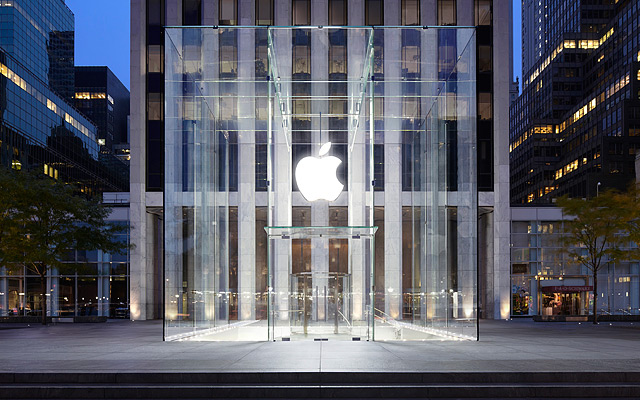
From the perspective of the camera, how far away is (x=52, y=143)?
98.6 m

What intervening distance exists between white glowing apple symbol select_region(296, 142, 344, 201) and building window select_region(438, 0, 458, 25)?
23363 mm

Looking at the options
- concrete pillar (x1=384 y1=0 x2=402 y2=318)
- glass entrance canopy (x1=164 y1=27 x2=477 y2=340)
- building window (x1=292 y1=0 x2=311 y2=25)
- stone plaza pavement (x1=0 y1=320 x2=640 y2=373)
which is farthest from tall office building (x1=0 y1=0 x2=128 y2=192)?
stone plaza pavement (x1=0 y1=320 x2=640 y2=373)

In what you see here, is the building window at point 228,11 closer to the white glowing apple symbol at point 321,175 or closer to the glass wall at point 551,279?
the white glowing apple symbol at point 321,175

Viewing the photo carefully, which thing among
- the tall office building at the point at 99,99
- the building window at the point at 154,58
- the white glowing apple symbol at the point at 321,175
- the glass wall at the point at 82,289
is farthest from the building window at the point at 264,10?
the tall office building at the point at 99,99

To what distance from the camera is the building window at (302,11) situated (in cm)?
4631

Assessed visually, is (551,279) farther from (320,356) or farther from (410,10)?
(320,356)

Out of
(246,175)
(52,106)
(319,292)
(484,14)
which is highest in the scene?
(52,106)

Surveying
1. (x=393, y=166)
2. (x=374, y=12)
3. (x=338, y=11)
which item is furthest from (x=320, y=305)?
(x=374, y=12)

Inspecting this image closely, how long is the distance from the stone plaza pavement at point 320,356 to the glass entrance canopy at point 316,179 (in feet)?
6.96

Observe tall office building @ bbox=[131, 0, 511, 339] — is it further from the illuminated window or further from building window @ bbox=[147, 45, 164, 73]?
the illuminated window

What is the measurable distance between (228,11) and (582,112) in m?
105
